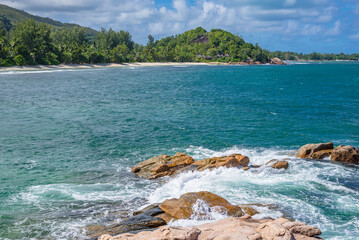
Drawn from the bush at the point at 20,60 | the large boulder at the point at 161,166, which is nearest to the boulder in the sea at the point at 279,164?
the large boulder at the point at 161,166

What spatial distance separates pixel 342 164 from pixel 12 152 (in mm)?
30165

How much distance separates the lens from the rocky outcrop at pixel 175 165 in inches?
990

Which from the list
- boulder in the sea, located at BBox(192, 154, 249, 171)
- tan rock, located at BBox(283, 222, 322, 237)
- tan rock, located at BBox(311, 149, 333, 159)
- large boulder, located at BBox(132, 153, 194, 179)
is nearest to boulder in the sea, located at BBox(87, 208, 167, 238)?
tan rock, located at BBox(283, 222, 322, 237)

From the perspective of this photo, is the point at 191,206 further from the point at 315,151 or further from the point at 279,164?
the point at 315,151

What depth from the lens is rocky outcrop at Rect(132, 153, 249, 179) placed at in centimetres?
2514

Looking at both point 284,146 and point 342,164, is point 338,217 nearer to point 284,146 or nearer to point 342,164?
point 342,164

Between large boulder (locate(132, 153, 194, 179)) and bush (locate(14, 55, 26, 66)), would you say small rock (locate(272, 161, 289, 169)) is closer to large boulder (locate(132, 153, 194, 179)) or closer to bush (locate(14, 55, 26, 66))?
large boulder (locate(132, 153, 194, 179))

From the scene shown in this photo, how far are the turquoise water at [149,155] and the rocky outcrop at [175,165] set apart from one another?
2.59 feet

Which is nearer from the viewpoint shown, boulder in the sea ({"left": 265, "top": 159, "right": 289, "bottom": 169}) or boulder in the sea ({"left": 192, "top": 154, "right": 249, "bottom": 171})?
boulder in the sea ({"left": 192, "top": 154, "right": 249, "bottom": 171})

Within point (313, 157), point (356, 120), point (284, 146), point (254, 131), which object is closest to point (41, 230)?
point (313, 157)

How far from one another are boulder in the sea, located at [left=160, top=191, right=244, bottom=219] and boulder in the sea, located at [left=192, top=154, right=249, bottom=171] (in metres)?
7.24

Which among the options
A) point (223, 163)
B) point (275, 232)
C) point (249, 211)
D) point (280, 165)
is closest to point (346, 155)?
point (280, 165)

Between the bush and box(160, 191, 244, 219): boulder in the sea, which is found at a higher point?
the bush

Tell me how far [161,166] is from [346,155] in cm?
1616
